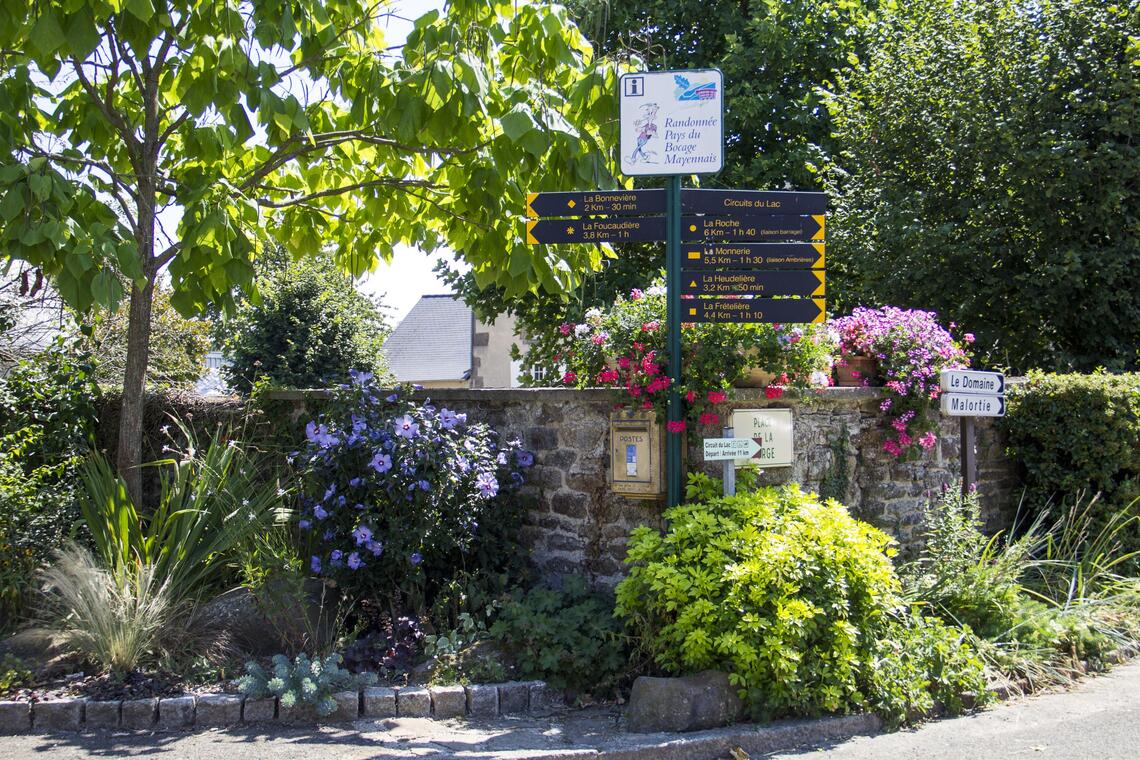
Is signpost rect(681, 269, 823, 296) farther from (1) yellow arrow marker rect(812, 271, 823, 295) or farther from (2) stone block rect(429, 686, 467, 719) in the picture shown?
(2) stone block rect(429, 686, 467, 719)

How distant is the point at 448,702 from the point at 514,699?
36cm

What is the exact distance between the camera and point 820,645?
518 cm

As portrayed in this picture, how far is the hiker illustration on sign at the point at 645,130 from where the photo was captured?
6.18m

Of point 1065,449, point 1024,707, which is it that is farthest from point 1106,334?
point 1024,707

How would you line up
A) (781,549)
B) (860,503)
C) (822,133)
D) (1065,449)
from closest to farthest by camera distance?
(781,549) → (860,503) → (1065,449) → (822,133)

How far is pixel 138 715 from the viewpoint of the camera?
4969 millimetres

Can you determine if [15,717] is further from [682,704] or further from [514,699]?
[682,704]

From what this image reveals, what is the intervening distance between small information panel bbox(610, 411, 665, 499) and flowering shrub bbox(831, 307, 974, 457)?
1.66 m

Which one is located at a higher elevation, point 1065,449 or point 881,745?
point 1065,449

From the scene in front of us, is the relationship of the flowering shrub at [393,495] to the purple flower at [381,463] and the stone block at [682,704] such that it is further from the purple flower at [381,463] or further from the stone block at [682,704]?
the stone block at [682,704]

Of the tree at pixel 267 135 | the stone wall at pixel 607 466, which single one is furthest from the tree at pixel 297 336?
the stone wall at pixel 607 466

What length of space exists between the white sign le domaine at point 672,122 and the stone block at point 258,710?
3713 mm

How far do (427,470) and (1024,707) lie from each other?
3712 millimetres

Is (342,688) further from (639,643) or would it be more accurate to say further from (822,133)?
(822,133)
